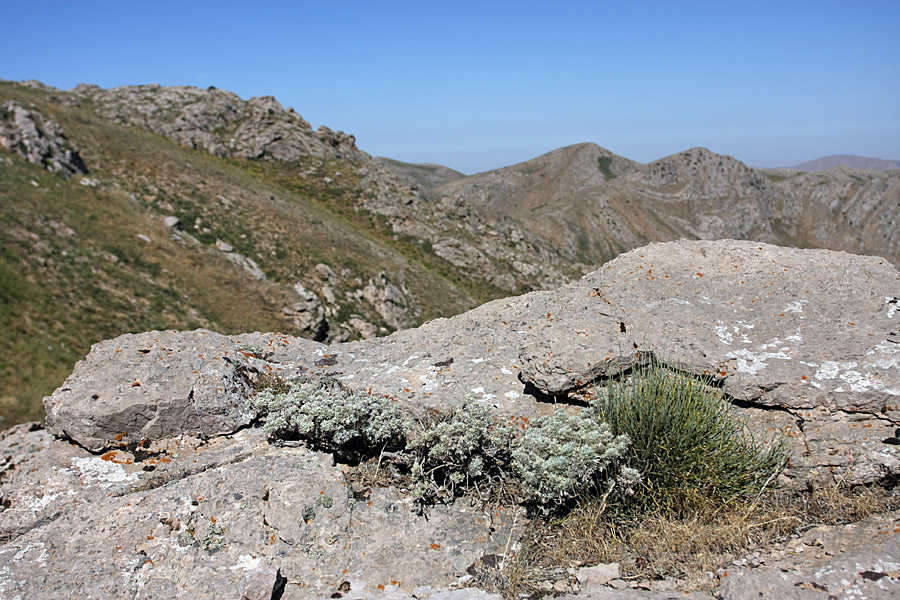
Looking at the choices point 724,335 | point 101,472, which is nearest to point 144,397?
point 101,472

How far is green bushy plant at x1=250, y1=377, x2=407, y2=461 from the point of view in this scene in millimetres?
6898

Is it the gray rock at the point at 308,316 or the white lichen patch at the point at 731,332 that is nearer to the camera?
the white lichen patch at the point at 731,332

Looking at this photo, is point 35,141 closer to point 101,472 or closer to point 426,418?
point 101,472

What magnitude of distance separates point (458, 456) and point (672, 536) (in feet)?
7.86

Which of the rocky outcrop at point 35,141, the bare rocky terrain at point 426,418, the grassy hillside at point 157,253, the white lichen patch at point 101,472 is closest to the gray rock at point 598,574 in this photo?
the bare rocky terrain at point 426,418

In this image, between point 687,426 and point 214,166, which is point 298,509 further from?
point 214,166

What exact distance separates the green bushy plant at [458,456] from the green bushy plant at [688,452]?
58.5 inches

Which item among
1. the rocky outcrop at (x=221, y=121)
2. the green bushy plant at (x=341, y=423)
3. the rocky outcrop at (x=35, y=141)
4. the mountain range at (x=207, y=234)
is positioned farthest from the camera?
the rocky outcrop at (x=221, y=121)

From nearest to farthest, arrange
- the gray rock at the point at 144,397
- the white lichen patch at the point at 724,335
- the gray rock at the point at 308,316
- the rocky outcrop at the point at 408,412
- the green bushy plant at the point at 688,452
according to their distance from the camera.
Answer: the rocky outcrop at the point at 408,412 < the green bushy plant at the point at 688,452 < the gray rock at the point at 144,397 < the white lichen patch at the point at 724,335 < the gray rock at the point at 308,316

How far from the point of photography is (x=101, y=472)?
6.80 m

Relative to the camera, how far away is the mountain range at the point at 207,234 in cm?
2411

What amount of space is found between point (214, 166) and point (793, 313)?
51086 millimetres

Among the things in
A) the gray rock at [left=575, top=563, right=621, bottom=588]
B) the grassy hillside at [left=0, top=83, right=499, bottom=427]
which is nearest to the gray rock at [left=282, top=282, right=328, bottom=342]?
the grassy hillside at [left=0, top=83, right=499, bottom=427]

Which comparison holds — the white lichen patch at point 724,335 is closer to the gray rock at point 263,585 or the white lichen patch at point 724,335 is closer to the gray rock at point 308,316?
the gray rock at point 263,585
